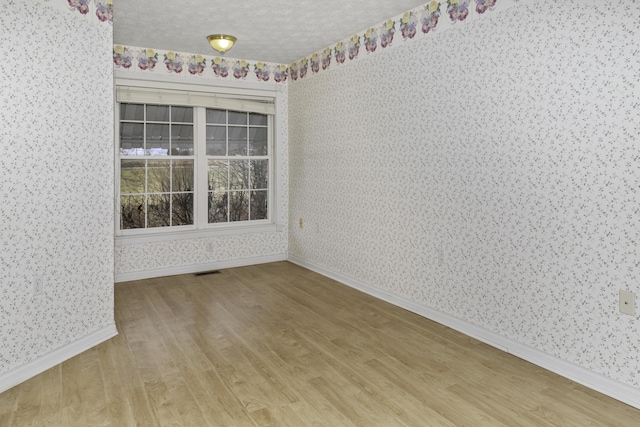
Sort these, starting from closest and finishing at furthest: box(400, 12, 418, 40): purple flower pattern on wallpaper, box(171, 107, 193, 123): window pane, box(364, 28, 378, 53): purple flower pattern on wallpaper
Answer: box(400, 12, 418, 40): purple flower pattern on wallpaper < box(364, 28, 378, 53): purple flower pattern on wallpaper < box(171, 107, 193, 123): window pane

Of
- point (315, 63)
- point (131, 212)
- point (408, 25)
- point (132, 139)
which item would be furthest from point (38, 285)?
point (315, 63)

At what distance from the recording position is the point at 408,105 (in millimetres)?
3766

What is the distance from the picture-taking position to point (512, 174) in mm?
2910

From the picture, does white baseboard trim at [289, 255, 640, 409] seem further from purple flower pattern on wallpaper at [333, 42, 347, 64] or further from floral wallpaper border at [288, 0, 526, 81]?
purple flower pattern on wallpaper at [333, 42, 347, 64]

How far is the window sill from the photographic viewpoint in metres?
4.86

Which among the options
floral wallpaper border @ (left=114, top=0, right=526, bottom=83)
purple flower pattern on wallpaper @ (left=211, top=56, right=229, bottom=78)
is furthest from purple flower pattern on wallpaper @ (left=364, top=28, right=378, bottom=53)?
purple flower pattern on wallpaper @ (left=211, top=56, right=229, bottom=78)

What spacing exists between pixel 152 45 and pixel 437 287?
12.7 feet

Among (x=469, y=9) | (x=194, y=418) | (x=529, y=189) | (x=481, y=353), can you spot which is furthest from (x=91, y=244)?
(x=469, y=9)

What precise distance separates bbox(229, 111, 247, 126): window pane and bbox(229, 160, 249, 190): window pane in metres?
0.49

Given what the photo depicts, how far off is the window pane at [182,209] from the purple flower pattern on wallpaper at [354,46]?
2519 millimetres

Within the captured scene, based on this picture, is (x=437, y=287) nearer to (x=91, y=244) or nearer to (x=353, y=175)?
(x=353, y=175)

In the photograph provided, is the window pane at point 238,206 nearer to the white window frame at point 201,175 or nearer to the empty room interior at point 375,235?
the white window frame at point 201,175

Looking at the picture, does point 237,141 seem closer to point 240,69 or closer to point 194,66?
point 240,69

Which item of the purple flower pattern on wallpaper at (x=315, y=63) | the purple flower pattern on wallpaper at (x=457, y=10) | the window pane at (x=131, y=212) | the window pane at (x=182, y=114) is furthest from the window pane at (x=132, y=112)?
the purple flower pattern on wallpaper at (x=457, y=10)
